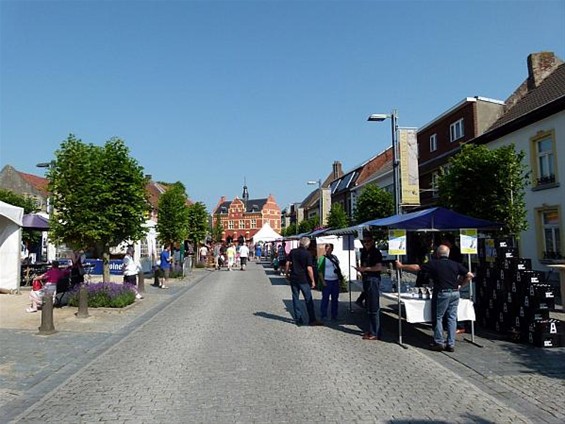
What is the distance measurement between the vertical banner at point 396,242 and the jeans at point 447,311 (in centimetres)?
124

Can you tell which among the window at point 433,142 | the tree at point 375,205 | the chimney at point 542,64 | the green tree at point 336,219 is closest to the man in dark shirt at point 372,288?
the tree at point 375,205

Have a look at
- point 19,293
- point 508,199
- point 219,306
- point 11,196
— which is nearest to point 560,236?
point 508,199

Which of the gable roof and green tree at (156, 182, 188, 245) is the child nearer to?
green tree at (156, 182, 188, 245)

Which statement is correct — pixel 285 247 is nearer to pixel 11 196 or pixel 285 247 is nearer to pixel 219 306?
pixel 219 306

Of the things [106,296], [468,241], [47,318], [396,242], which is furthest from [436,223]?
[106,296]

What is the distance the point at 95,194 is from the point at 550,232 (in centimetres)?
1696

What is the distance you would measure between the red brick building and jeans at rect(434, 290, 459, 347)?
106 m

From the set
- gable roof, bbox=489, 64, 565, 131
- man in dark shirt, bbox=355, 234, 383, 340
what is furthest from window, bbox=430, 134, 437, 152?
man in dark shirt, bbox=355, 234, 383, 340

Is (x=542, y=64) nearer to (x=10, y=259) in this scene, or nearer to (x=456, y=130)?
(x=456, y=130)

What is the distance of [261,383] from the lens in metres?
6.04

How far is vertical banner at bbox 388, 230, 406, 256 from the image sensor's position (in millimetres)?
9062

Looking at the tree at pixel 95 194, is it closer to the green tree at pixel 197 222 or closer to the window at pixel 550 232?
the window at pixel 550 232

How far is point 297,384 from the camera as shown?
601cm

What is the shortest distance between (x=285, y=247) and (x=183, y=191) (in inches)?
292
